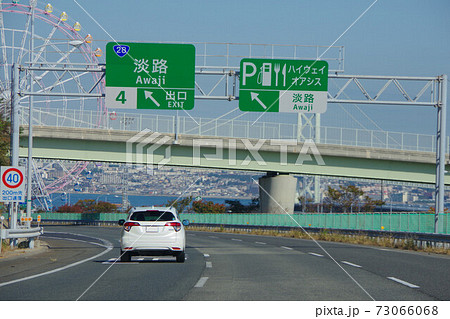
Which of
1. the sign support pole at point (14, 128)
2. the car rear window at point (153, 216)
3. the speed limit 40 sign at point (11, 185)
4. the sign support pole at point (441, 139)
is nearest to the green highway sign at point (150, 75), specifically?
the sign support pole at point (14, 128)

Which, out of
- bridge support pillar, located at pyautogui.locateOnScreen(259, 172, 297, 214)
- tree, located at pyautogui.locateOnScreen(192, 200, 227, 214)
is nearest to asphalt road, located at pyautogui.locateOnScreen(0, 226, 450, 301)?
bridge support pillar, located at pyautogui.locateOnScreen(259, 172, 297, 214)

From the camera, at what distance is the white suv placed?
1927 centimetres

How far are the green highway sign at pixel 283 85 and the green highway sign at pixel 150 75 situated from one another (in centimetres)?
252

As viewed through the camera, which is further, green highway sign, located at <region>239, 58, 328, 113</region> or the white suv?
green highway sign, located at <region>239, 58, 328, 113</region>

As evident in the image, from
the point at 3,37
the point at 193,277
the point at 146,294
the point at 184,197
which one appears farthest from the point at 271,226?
the point at 184,197

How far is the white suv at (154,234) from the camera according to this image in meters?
19.3

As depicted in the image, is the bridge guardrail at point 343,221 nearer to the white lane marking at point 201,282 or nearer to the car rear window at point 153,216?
the car rear window at point 153,216

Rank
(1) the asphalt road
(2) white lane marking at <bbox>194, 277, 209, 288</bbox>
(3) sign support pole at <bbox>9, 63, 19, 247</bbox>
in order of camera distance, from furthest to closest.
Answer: (3) sign support pole at <bbox>9, 63, 19, 247</bbox>
(2) white lane marking at <bbox>194, 277, 209, 288</bbox>
(1) the asphalt road

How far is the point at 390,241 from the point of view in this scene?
109 ft

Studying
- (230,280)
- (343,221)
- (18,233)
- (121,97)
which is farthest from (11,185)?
(343,221)

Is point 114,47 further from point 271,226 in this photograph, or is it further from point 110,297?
point 271,226

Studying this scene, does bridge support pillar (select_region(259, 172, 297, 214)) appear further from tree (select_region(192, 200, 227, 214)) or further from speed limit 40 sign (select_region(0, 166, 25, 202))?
tree (select_region(192, 200, 227, 214))

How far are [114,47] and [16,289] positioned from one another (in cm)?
2033

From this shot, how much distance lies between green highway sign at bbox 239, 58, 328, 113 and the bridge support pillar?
25.5 m
